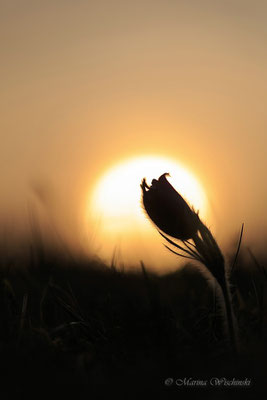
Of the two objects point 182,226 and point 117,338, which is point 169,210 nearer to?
point 182,226

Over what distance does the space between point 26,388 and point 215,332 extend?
45.0 inches

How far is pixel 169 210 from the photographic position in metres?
2.40

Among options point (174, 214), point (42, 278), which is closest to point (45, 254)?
point (42, 278)

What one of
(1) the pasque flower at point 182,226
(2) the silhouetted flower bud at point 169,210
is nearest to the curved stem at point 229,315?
(1) the pasque flower at point 182,226

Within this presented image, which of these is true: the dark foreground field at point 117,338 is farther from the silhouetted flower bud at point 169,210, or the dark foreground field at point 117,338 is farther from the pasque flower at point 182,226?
the silhouetted flower bud at point 169,210

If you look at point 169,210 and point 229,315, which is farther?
point 169,210

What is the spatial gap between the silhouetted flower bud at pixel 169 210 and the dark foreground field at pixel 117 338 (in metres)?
0.24

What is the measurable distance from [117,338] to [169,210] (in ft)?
2.01

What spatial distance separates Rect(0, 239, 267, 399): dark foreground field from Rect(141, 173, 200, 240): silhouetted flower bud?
24cm

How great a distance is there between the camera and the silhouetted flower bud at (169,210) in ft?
7.84

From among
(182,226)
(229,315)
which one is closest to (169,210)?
(182,226)

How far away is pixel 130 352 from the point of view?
2.19m

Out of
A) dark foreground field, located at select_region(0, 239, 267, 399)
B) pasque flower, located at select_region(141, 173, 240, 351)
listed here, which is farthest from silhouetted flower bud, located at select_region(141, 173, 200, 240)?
dark foreground field, located at select_region(0, 239, 267, 399)

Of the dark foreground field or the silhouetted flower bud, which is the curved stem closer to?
the dark foreground field
